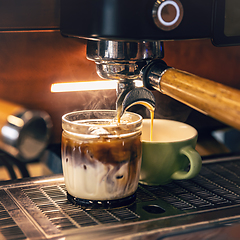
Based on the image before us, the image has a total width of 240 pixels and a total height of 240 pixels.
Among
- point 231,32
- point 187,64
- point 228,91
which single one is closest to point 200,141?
point 187,64

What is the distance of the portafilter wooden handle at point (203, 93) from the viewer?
38 cm

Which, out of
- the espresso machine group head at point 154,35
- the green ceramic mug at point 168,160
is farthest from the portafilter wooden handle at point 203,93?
the green ceramic mug at point 168,160

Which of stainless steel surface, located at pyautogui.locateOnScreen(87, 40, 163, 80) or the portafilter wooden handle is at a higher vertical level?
stainless steel surface, located at pyautogui.locateOnScreen(87, 40, 163, 80)

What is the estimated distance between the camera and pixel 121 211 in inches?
19.4

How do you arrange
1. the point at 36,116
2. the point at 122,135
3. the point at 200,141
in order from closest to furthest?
the point at 122,135
the point at 36,116
the point at 200,141

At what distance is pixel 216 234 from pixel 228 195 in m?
0.13

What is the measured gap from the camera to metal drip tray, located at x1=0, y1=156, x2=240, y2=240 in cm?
43

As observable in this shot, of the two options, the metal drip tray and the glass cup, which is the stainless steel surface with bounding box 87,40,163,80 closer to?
the glass cup

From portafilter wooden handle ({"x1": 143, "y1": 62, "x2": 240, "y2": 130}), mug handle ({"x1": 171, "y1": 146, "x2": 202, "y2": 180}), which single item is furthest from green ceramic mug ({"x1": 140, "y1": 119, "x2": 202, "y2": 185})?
portafilter wooden handle ({"x1": 143, "y1": 62, "x2": 240, "y2": 130})

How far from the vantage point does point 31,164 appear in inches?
24.8

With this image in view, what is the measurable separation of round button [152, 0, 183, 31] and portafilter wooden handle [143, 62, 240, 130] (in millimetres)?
56

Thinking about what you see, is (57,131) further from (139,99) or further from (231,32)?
(231,32)

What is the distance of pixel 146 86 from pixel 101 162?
0.12 meters

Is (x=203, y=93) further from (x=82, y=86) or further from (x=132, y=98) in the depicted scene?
(x=82, y=86)
